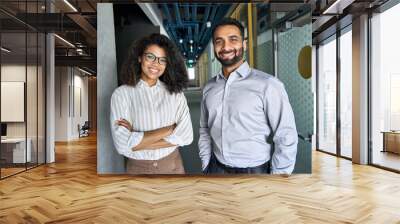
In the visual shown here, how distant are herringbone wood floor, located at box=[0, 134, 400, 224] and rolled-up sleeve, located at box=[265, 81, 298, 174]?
27 centimetres

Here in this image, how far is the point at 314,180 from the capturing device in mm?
5859

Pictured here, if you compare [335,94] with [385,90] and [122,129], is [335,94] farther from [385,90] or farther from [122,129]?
[122,129]

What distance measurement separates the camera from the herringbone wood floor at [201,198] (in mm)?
3793

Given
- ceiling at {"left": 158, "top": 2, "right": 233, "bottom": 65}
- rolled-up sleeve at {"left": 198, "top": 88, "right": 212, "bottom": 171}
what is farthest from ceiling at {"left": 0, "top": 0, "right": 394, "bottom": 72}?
rolled-up sleeve at {"left": 198, "top": 88, "right": 212, "bottom": 171}

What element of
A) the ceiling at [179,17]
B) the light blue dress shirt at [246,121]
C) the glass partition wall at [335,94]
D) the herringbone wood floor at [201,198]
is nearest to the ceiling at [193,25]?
the ceiling at [179,17]

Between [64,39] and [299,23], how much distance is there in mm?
6791

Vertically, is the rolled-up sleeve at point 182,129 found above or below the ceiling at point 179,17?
below

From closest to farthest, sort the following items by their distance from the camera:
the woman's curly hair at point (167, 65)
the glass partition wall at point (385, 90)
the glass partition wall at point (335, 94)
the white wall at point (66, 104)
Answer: the woman's curly hair at point (167, 65) → the glass partition wall at point (385, 90) → the glass partition wall at point (335, 94) → the white wall at point (66, 104)

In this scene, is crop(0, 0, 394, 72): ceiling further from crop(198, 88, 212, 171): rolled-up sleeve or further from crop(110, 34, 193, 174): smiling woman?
crop(198, 88, 212, 171): rolled-up sleeve

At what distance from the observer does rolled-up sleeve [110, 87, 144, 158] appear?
570 centimetres

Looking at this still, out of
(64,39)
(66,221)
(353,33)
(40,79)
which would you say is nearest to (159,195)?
(66,221)

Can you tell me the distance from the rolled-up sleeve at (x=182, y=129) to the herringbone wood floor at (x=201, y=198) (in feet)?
2.02

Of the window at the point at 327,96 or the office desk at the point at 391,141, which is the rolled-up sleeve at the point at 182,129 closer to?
the office desk at the point at 391,141

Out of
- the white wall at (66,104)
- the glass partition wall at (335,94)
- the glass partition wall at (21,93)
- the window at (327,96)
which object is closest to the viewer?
the glass partition wall at (21,93)
